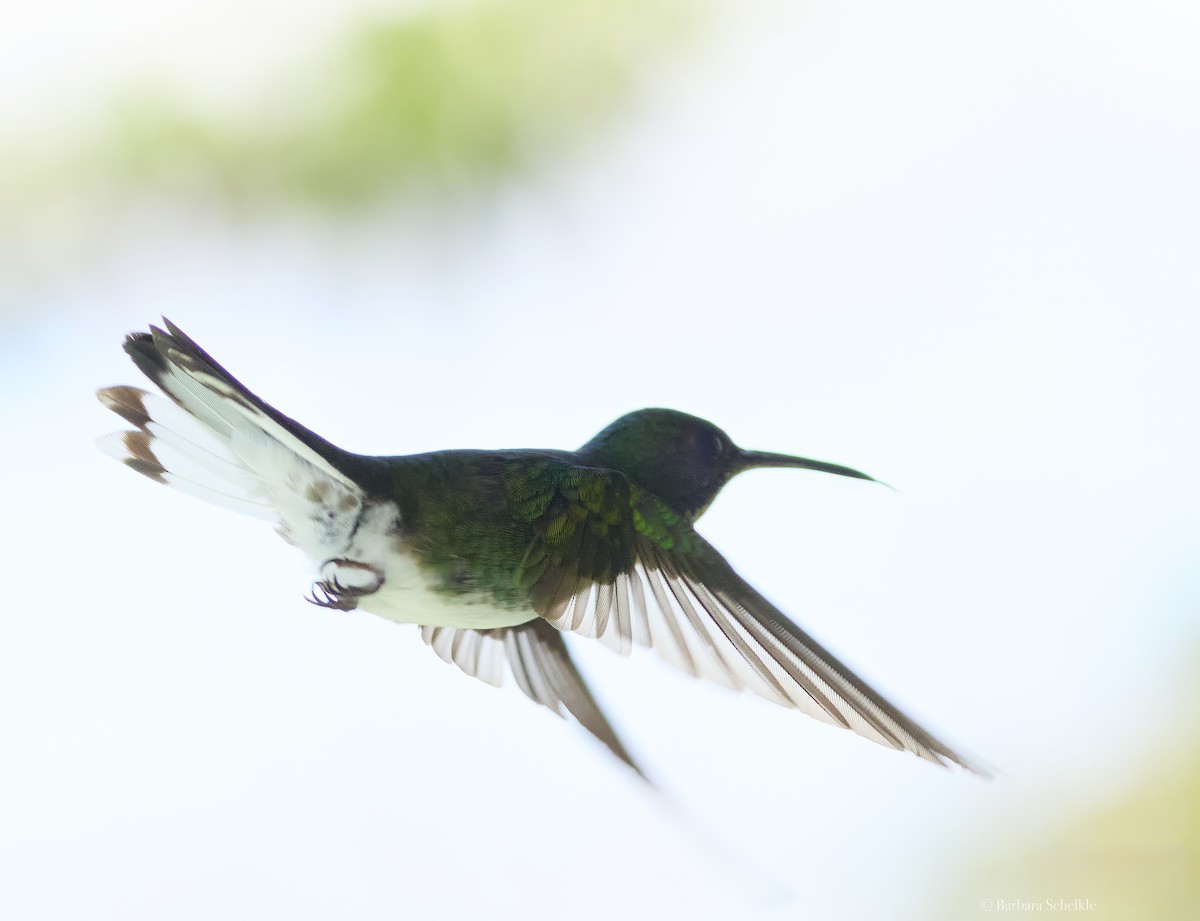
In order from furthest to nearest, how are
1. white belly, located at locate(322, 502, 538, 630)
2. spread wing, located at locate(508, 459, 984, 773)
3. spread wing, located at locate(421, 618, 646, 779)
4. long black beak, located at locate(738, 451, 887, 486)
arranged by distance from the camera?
spread wing, located at locate(421, 618, 646, 779) < long black beak, located at locate(738, 451, 887, 486) < white belly, located at locate(322, 502, 538, 630) < spread wing, located at locate(508, 459, 984, 773)

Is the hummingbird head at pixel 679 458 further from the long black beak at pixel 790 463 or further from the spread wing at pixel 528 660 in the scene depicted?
the spread wing at pixel 528 660

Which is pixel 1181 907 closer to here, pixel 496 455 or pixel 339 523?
Result: pixel 496 455

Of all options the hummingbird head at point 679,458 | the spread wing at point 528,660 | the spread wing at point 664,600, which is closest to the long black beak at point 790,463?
the hummingbird head at point 679,458

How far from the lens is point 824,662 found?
145 cm

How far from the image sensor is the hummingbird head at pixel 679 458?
2.10 m

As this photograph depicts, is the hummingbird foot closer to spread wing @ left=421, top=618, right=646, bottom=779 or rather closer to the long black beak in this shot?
spread wing @ left=421, top=618, right=646, bottom=779

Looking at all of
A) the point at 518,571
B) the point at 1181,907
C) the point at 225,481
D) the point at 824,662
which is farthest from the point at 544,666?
the point at 1181,907

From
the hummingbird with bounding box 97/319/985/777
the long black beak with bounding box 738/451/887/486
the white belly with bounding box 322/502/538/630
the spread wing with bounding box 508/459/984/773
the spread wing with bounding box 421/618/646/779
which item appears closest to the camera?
the spread wing with bounding box 508/459/984/773

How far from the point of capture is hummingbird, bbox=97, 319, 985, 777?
1567 millimetres

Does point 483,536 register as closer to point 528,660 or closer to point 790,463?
point 528,660

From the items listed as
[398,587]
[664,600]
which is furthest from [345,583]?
[664,600]

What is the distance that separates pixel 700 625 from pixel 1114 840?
69.8 inches

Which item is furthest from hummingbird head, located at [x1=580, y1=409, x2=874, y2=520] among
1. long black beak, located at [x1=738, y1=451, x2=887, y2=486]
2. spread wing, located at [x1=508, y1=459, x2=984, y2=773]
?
spread wing, located at [x1=508, y1=459, x2=984, y2=773]

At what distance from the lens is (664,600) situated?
171cm
